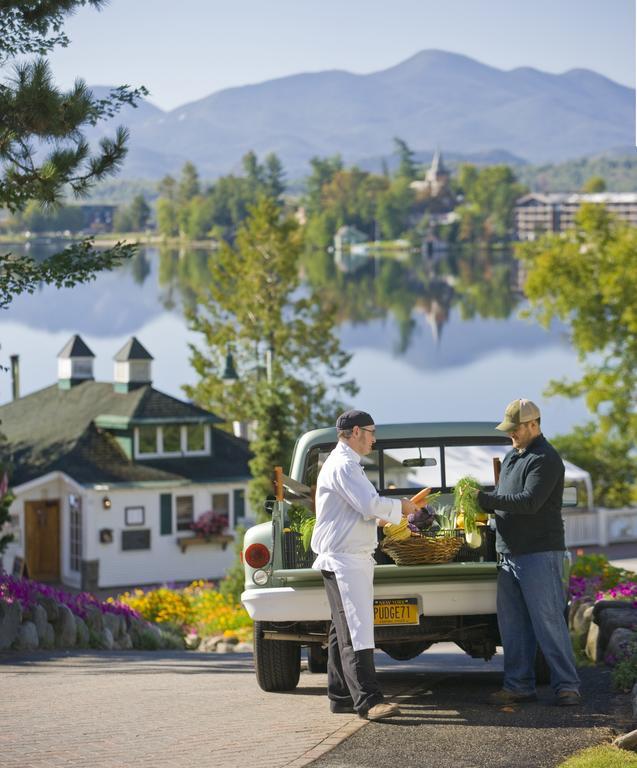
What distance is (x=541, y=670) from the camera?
1109cm

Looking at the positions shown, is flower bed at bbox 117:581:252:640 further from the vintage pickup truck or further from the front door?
the front door

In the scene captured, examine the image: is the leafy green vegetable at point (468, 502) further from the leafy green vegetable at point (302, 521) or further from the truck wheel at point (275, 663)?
the truck wheel at point (275, 663)

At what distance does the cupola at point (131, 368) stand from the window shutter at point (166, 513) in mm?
4237

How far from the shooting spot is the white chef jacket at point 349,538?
971 centimetres

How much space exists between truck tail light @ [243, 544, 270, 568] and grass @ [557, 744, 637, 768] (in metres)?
2.74

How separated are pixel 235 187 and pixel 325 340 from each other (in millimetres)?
116750

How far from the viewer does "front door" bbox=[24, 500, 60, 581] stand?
138 feet

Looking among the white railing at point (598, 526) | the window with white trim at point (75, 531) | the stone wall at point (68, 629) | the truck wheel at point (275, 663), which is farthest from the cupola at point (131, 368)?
the truck wheel at point (275, 663)

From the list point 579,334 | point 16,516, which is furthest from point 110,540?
point 579,334

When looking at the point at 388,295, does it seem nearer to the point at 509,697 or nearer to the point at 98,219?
the point at 98,219

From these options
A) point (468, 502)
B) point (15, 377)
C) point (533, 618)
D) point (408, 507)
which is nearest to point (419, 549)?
point (468, 502)

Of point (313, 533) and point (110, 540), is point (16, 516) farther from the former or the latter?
point (313, 533)

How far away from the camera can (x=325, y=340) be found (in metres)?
60.7

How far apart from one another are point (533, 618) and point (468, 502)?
83 cm
